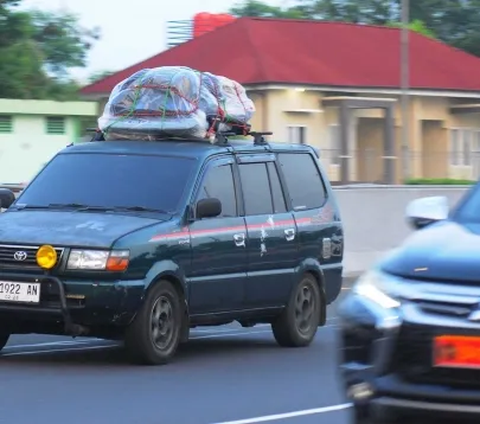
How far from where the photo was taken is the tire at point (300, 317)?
13.0 metres

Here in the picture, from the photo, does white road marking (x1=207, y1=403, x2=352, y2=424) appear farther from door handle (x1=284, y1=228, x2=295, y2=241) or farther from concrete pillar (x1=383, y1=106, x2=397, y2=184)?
concrete pillar (x1=383, y1=106, x2=397, y2=184)

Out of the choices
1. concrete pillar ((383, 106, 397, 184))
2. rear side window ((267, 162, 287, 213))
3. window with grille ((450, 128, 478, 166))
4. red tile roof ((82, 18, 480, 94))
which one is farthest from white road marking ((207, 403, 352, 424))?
window with grille ((450, 128, 478, 166))

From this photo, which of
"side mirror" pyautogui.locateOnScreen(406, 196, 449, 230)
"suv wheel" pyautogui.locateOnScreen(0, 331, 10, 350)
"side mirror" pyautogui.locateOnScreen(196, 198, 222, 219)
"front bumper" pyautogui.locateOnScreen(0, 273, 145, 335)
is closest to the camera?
"side mirror" pyautogui.locateOnScreen(406, 196, 449, 230)

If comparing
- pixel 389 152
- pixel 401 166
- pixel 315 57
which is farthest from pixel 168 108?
pixel 315 57

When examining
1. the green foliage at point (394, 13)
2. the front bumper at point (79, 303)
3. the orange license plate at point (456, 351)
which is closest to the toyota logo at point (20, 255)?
the front bumper at point (79, 303)

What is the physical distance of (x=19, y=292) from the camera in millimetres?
10914

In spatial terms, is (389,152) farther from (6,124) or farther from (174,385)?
(174,385)

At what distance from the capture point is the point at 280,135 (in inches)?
1571

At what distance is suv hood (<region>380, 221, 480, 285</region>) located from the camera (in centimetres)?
641

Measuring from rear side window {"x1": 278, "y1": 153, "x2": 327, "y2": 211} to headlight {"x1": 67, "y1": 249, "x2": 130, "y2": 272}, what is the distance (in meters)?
2.81

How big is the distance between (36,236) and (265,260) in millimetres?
2363

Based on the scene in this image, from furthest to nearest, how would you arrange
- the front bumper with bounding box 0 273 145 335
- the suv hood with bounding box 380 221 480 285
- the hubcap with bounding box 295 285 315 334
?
the hubcap with bounding box 295 285 315 334 → the front bumper with bounding box 0 273 145 335 → the suv hood with bounding box 380 221 480 285

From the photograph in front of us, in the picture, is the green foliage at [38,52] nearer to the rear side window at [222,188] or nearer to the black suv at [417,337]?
the rear side window at [222,188]

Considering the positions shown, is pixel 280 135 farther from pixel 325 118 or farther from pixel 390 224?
pixel 390 224
